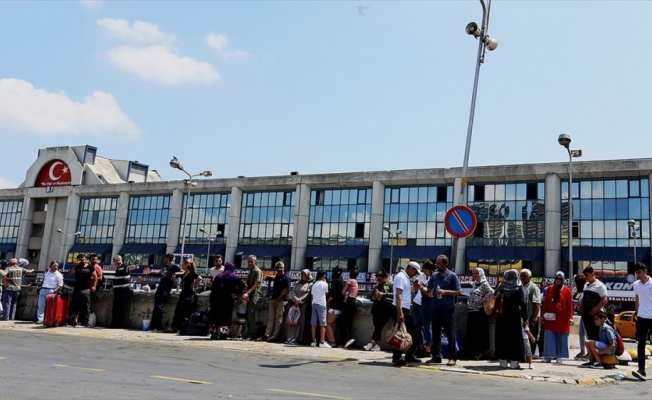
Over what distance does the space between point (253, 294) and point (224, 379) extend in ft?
22.1

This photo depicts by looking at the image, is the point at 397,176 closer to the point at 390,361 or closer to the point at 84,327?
the point at 84,327

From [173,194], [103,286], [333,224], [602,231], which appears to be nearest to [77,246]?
[173,194]

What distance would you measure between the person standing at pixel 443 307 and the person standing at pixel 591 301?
10.5 feet

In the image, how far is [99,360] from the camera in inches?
379

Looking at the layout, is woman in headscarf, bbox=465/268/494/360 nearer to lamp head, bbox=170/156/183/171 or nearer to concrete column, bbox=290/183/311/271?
lamp head, bbox=170/156/183/171

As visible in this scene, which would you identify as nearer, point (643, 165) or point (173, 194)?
point (643, 165)

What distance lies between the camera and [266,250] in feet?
211

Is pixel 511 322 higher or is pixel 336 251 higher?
pixel 336 251

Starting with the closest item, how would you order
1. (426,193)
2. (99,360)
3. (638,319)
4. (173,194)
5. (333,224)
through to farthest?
1. (99,360)
2. (638,319)
3. (426,193)
4. (333,224)
5. (173,194)

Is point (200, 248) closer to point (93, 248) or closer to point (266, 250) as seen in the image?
point (266, 250)

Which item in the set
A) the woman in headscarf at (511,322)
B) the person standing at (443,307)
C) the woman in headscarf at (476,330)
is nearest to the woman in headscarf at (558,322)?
the woman in headscarf at (476,330)

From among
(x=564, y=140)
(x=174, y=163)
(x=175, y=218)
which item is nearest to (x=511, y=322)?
(x=564, y=140)

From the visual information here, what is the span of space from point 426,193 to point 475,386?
50714mm

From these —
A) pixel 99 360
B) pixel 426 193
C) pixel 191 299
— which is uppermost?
pixel 426 193
